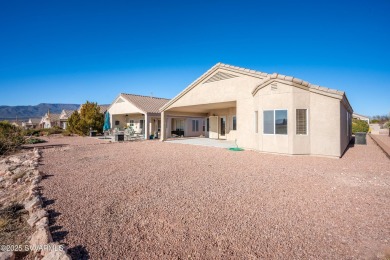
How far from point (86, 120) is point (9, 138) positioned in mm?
13221

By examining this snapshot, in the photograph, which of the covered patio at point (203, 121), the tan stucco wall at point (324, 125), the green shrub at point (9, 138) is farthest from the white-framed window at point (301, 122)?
the green shrub at point (9, 138)

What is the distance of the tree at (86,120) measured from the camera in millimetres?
27436

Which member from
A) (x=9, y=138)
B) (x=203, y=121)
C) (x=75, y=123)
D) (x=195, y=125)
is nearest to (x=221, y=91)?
(x=195, y=125)

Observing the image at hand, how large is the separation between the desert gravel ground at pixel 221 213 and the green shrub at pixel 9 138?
962 centimetres

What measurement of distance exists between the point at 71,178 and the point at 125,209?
3925 millimetres

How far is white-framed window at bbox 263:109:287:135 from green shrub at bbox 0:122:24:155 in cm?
1774

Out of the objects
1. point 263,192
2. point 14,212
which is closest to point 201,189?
point 263,192

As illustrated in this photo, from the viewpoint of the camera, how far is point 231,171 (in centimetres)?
823

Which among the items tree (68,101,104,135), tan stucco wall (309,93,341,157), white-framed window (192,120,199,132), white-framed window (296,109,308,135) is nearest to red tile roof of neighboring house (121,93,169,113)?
tree (68,101,104,135)

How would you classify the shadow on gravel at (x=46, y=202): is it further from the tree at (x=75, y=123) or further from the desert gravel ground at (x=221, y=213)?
the tree at (x=75, y=123)

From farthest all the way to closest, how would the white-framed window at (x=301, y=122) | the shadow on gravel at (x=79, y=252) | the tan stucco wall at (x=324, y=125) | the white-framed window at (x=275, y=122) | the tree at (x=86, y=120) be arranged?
1. the tree at (x=86, y=120)
2. the white-framed window at (x=275, y=122)
3. the white-framed window at (x=301, y=122)
4. the tan stucco wall at (x=324, y=125)
5. the shadow on gravel at (x=79, y=252)

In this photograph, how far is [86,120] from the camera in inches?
1079

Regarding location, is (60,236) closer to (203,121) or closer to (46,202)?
(46,202)

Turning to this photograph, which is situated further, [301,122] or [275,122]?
[275,122]
